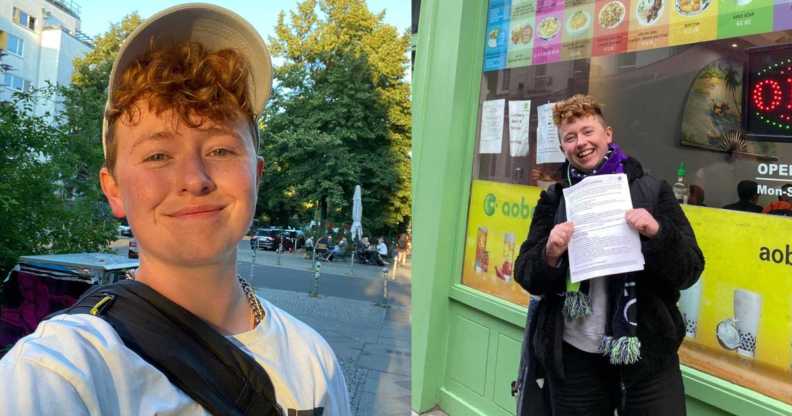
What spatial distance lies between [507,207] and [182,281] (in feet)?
11.4

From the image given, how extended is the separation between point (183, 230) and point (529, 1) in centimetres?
390

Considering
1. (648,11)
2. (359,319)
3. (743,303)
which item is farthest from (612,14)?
(359,319)

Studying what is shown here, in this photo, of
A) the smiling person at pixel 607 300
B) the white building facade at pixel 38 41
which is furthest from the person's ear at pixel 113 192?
the white building facade at pixel 38 41

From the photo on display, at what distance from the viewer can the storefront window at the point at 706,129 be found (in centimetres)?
262

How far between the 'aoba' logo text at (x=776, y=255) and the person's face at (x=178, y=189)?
252 cm

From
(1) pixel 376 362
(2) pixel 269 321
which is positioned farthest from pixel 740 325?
(1) pixel 376 362

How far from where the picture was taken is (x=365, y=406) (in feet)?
16.9

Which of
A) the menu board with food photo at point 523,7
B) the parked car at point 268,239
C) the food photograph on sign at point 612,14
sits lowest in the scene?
the parked car at point 268,239

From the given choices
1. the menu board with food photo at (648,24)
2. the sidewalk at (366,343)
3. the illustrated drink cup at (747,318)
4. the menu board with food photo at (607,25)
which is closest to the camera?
the illustrated drink cup at (747,318)

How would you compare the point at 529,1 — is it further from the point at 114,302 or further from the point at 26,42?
the point at 26,42

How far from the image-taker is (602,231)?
2.12 metres

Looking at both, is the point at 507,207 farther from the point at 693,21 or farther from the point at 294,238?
the point at 294,238

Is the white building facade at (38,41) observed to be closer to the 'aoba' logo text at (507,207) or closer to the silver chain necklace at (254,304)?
the 'aoba' logo text at (507,207)

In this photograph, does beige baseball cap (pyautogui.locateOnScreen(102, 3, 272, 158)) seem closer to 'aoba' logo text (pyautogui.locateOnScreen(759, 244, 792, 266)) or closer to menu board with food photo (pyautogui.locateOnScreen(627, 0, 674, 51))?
'aoba' logo text (pyautogui.locateOnScreen(759, 244, 792, 266))
